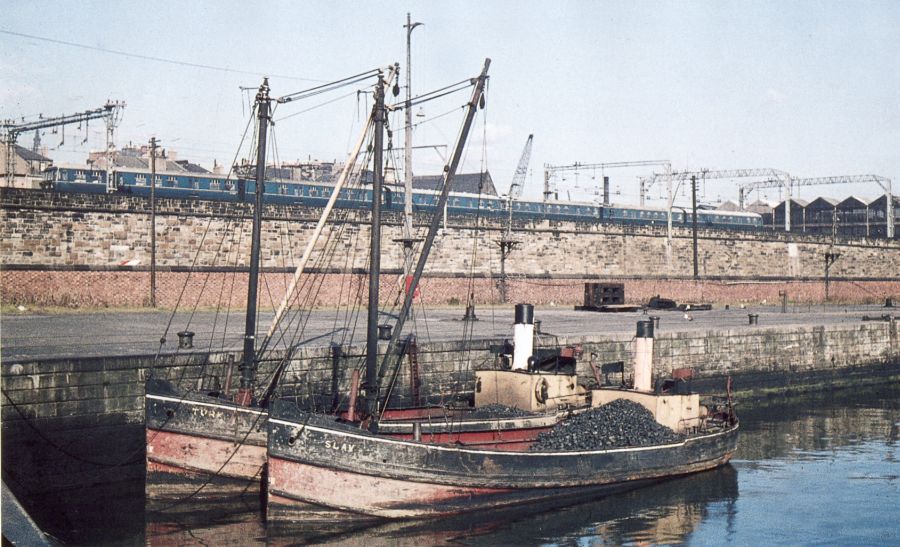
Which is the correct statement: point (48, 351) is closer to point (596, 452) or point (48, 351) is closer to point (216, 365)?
point (216, 365)

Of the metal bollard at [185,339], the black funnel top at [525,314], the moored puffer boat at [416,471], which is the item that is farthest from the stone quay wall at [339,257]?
the moored puffer boat at [416,471]

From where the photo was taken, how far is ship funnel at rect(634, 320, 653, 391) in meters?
21.8

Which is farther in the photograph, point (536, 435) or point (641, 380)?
point (641, 380)

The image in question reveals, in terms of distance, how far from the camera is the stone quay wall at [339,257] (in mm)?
34531

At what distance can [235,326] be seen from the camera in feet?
101

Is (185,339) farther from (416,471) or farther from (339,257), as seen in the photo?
(339,257)

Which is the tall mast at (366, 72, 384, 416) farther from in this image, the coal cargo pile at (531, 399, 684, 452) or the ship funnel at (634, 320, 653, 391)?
the ship funnel at (634, 320, 653, 391)

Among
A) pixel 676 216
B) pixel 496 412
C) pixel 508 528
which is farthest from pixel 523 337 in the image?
pixel 676 216

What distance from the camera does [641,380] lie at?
22031 millimetres

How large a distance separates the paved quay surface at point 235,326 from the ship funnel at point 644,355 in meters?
4.11

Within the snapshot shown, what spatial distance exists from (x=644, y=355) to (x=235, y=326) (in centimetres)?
1443

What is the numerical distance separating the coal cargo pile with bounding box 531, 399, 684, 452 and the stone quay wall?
5847 mm

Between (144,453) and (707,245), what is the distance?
46.4 m

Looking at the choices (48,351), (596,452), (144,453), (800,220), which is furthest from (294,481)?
(800,220)
